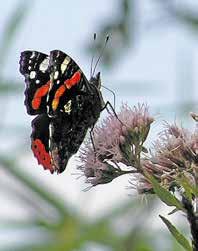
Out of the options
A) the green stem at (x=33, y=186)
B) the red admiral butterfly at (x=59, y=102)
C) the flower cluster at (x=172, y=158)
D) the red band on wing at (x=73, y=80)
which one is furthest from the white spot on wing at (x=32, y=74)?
the flower cluster at (x=172, y=158)

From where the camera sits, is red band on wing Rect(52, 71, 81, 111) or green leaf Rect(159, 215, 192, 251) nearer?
green leaf Rect(159, 215, 192, 251)

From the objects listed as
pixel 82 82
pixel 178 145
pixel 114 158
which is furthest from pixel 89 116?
pixel 178 145

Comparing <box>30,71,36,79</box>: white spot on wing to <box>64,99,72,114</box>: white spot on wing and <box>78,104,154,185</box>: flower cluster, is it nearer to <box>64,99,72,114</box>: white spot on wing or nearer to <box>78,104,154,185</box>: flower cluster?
<box>64,99,72,114</box>: white spot on wing

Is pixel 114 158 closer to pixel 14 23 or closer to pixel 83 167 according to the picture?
pixel 83 167

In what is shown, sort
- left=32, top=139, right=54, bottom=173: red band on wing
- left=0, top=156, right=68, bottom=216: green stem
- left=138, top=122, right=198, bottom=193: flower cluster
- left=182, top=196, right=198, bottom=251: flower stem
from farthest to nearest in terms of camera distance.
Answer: left=32, top=139, right=54, bottom=173: red band on wing → left=0, top=156, right=68, bottom=216: green stem → left=138, top=122, right=198, bottom=193: flower cluster → left=182, top=196, right=198, bottom=251: flower stem

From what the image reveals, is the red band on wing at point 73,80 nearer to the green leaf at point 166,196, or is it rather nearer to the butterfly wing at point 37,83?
the butterfly wing at point 37,83

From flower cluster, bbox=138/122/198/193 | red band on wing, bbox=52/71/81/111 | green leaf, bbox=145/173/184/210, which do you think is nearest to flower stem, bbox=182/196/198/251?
green leaf, bbox=145/173/184/210

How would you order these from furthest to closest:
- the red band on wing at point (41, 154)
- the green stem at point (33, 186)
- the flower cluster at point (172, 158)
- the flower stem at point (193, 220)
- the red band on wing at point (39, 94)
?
the red band on wing at point (39, 94) < the red band on wing at point (41, 154) < the green stem at point (33, 186) < the flower cluster at point (172, 158) < the flower stem at point (193, 220)
